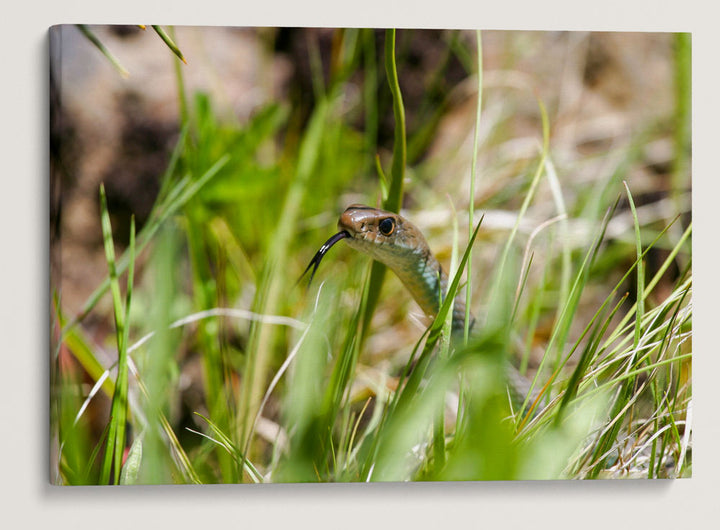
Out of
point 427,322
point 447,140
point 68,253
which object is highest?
point 447,140

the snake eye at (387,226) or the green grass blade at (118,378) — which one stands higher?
the snake eye at (387,226)

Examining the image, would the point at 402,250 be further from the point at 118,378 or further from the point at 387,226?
the point at 118,378

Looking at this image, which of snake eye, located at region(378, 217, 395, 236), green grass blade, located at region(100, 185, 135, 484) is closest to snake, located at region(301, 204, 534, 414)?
snake eye, located at region(378, 217, 395, 236)

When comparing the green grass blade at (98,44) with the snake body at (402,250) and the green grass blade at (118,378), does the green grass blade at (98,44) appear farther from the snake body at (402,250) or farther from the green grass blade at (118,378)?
the snake body at (402,250)

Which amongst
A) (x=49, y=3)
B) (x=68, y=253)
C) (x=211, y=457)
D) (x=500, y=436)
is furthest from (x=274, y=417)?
(x=49, y=3)

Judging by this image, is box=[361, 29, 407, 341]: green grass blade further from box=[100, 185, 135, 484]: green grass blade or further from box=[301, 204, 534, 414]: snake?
box=[100, 185, 135, 484]: green grass blade

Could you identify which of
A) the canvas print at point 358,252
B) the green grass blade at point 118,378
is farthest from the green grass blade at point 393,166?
the green grass blade at point 118,378

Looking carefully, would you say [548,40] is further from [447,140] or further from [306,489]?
[306,489]
